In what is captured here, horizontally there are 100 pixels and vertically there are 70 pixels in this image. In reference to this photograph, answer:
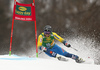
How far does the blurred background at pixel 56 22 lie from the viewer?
14.1m

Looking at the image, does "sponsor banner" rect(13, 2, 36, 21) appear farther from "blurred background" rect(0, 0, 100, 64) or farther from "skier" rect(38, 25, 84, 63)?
"blurred background" rect(0, 0, 100, 64)

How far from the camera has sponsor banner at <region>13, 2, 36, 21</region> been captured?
685 cm

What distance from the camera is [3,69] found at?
369cm

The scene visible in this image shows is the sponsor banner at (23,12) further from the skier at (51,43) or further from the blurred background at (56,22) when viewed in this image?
the blurred background at (56,22)

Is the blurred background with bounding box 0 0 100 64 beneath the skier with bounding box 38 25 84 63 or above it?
above

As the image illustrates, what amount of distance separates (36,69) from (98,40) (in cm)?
1111

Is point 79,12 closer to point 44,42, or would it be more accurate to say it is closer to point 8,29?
point 8,29

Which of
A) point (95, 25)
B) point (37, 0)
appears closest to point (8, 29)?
point (37, 0)

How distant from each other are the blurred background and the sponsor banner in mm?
6293

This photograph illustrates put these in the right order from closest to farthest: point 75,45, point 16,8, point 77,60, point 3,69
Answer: point 3,69 → point 77,60 → point 16,8 → point 75,45

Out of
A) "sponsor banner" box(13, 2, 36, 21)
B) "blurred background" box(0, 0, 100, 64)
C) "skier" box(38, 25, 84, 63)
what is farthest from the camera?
"blurred background" box(0, 0, 100, 64)

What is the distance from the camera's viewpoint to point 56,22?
16.0m

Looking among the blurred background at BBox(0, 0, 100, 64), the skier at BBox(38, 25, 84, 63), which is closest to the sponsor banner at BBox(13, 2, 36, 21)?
the skier at BBox(38, 25, 84, 63)

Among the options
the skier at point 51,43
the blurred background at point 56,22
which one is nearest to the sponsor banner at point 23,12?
the skier at point 51,43
